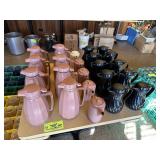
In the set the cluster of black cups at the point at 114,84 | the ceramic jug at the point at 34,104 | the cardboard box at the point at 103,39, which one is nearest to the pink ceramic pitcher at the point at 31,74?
the ceramic jug at the point at 34,104

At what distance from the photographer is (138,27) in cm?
174

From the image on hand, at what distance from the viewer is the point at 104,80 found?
0.56 m

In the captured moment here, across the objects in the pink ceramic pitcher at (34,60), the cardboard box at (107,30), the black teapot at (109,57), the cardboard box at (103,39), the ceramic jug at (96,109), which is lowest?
the ceramic jug at (96,109)

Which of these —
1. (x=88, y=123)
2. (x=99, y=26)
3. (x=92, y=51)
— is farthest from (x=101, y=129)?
(x=99, y=26)

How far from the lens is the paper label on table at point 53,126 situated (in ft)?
1.67

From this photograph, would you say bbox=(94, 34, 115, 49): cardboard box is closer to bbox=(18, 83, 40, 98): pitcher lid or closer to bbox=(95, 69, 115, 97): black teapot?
bbox=(95, 69, 115, 97): black teapot

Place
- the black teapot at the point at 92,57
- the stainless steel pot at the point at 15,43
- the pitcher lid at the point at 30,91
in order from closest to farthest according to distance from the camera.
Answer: the pitcher lid at the point at 30,91 < the black teapot at the point at 92,57 < the stainless steel pot at the point at 15,43

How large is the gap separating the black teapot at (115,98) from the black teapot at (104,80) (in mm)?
36

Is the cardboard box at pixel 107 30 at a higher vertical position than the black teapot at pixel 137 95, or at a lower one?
higher

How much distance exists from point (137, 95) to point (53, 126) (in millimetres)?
371

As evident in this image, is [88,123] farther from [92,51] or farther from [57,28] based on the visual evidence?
[57,28]

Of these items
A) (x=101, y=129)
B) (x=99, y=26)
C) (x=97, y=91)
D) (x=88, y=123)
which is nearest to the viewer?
(x=88, y=123)

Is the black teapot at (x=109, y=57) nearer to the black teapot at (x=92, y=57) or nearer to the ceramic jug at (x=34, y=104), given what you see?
the black teapot at (x=92, y=57)

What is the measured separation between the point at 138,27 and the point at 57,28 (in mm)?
1062
